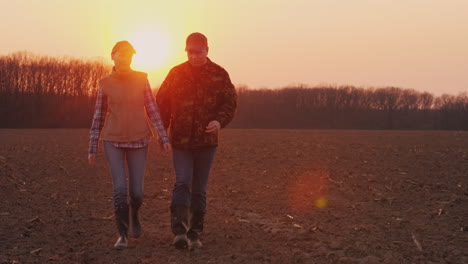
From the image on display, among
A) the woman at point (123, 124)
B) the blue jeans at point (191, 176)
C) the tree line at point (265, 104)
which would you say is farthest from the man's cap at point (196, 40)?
the tree line at point (265, 104)

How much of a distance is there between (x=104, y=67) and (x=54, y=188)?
61.8 metres

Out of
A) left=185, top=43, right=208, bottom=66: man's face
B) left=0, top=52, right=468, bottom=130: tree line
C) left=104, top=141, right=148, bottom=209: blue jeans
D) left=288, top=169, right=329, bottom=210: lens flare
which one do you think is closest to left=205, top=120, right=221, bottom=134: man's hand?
left=185, top=43, right=208, bottom=66: man's face

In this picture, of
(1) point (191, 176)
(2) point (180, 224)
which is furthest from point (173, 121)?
(2) point (180, 224)

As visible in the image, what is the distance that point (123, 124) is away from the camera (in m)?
4.47

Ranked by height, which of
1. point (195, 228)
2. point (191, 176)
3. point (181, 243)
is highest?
point (191, 176)

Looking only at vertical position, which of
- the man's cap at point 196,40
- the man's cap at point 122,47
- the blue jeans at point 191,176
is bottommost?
the blue jeans at point 191,176

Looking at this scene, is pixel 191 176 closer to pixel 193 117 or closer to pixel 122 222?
pixel 193 117

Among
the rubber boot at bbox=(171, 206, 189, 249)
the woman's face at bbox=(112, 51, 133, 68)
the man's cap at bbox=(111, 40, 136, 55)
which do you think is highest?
the man's cap at bbox=(111, 40, 136, 55)

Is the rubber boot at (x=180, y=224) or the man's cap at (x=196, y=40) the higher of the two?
the man's cap at (x=196, y=40)

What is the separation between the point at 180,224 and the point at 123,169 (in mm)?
814

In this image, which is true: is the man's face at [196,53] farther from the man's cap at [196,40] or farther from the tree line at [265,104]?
the tree line at [265,104]

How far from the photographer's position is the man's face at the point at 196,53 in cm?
441

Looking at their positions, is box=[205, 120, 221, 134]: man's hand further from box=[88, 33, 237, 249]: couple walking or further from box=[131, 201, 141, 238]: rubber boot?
box=[131, 201, 141, 238]: rubber boot

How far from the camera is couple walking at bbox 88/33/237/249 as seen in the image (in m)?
4.48
